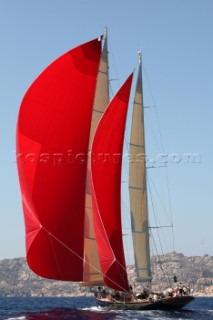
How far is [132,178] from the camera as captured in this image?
45969mm

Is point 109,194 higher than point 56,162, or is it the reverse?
point 56,162

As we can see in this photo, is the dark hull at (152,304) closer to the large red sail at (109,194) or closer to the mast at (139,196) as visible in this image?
the large red sail at (109,194)

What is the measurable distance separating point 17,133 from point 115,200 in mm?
8790

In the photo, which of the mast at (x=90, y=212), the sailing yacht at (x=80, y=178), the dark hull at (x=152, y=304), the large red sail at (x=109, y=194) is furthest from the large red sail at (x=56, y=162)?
the dark hull at (x=152, y=304)

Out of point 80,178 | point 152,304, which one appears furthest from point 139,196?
point 152,304

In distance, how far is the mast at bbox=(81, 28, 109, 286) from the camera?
44644mm

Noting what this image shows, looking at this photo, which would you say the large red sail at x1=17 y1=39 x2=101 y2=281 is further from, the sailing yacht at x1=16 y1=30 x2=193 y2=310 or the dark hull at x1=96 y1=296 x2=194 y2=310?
the dark hull at x1=96 y1=296 x2=194 y2=310

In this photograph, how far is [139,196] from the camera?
151 feet

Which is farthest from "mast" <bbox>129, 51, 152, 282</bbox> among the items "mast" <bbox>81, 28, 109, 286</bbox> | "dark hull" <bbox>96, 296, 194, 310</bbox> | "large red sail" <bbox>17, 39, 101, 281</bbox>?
"large red sail" <bbox>17, 39, 101, 281</bbox>

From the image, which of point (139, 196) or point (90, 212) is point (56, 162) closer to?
point (90, 212)

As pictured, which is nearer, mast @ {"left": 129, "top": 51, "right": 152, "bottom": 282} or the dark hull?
the dark hull

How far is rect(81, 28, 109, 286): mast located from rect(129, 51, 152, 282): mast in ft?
9.49

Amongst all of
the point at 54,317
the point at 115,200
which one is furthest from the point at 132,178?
the point at 54,317

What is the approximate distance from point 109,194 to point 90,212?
365 cm
